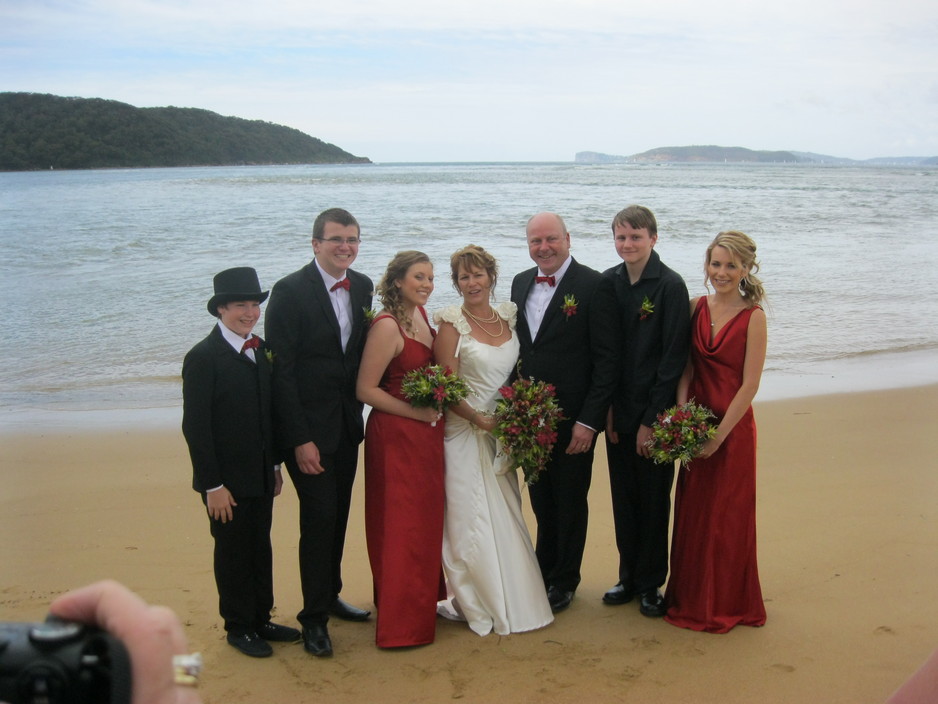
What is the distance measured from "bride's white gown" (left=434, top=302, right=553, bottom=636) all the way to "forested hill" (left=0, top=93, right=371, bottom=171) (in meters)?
97.3

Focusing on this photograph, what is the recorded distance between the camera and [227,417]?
4.23 meters

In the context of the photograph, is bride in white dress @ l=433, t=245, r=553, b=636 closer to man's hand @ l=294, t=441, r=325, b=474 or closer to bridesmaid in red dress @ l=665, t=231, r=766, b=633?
man's hand @ l=294, t=441, r=325, b=474

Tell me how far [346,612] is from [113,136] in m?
101

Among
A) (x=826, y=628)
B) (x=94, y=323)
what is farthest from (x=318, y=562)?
(x=94, y=323)

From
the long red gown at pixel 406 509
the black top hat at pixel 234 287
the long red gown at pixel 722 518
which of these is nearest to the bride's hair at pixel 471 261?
the long red gown at pixel 406 509

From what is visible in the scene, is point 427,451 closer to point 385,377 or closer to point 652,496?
point 385,377

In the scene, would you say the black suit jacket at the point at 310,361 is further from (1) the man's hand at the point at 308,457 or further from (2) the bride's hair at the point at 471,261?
(2) the bride's hair at the point at 471,261

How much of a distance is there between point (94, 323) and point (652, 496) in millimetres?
11996

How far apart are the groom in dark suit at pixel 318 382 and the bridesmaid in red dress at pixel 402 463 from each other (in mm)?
139

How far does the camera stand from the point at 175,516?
20.1 ft

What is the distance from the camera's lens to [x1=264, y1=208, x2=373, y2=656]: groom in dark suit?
4387 mm

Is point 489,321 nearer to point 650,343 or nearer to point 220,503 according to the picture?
point 650,343

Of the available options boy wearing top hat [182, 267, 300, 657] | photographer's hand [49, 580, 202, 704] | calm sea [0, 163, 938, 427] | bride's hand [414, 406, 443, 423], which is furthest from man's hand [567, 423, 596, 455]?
calm sea [0, 163, 938, 427]

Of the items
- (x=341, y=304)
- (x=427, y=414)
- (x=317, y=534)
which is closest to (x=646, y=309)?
(x=427, y=414)
